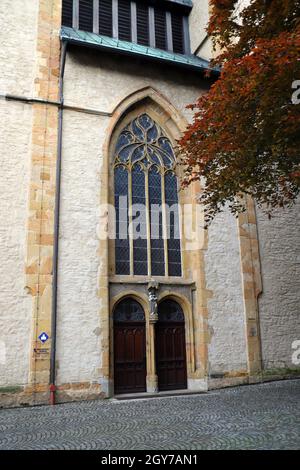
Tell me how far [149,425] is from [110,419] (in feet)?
3.07

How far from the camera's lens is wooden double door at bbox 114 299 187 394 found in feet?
34.7

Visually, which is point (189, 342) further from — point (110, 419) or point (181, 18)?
point (181, 18)

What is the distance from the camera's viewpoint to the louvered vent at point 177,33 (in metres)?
14.8

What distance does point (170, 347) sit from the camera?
11227mm

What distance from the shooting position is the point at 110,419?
744 centimetres

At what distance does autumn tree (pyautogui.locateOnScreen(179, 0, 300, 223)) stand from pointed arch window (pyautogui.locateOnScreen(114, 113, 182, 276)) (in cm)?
313

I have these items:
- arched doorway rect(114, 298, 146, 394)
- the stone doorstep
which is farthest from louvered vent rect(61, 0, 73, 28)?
the stone doorstep

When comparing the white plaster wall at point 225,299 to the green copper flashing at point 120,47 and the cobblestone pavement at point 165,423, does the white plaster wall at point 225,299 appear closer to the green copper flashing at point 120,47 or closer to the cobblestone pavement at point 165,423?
the cobblestone pavement at point 165,423

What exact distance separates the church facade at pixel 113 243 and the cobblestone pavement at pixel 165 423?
3.85 ft

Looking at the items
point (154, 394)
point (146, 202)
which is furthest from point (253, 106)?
point (154, 394)

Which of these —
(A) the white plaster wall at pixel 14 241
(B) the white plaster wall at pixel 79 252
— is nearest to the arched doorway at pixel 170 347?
(B) the white plaster wall at pixel 79 252

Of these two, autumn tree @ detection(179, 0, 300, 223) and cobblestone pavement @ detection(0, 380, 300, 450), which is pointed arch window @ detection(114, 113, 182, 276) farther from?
cobblestone pavement @ detection(0, 380, 300, 450)

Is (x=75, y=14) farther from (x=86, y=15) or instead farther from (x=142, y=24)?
(x=142, y=24)
